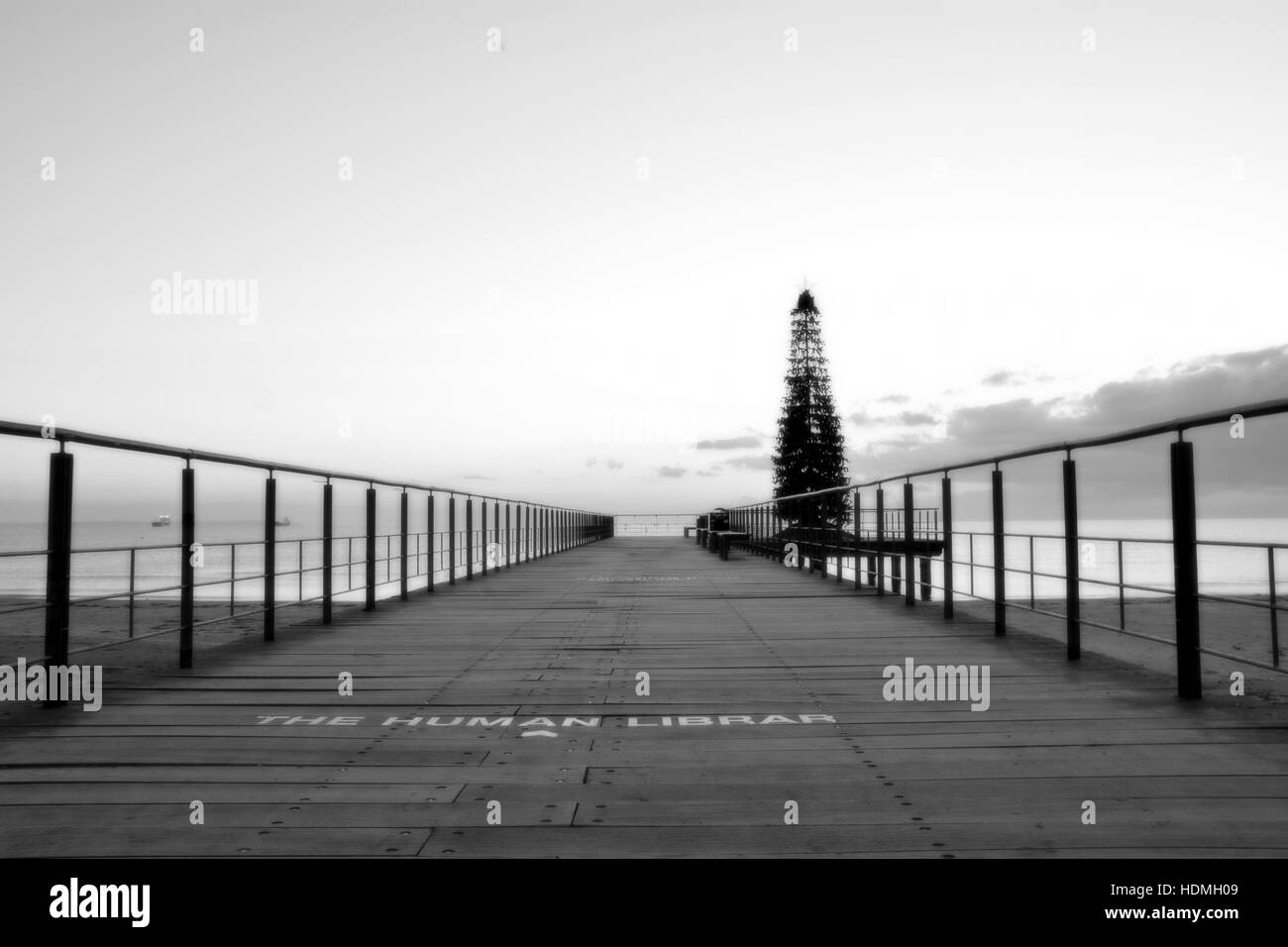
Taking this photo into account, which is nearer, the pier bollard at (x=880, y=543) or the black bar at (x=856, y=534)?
the pier bollard at (x=880, y=543)

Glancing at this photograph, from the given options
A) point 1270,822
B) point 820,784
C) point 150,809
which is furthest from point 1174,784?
point 150,809

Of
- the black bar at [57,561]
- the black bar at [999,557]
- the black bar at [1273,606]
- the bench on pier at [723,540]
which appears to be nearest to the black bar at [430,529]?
the black bar at [999,557]

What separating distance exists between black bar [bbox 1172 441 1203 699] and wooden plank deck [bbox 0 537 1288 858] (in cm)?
21

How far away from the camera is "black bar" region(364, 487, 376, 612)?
888 centimetres

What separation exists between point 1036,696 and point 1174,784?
156 cm

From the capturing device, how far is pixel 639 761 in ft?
11.4

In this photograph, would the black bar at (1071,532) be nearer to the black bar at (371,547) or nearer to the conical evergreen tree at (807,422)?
the black bar at (371,547)

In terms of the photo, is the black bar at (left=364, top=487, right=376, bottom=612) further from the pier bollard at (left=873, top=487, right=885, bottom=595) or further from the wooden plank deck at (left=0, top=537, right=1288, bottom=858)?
the pier bollard at (left=873, top=487, right=885, bottom=595)

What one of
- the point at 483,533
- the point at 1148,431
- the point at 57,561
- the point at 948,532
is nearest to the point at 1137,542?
the point at 1148,431

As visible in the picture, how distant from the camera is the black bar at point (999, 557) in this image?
6750 mm

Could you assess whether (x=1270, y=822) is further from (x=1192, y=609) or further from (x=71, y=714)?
(x=71, y=714)

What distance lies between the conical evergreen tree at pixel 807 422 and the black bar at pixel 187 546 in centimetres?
4680

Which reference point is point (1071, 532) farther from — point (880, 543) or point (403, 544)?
point (403, 544)

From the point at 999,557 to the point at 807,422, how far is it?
48029mm
